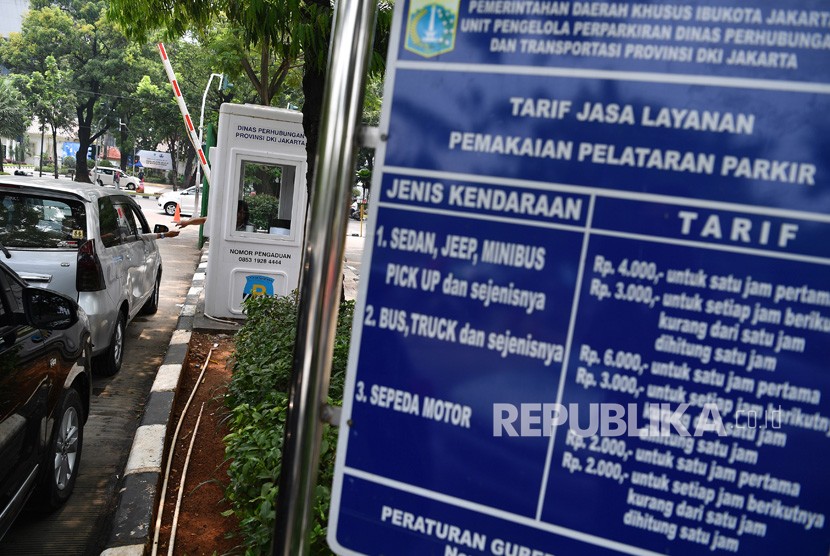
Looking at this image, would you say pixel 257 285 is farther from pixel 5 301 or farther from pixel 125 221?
pixel 5 301

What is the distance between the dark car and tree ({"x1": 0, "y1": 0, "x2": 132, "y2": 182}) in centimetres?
4470

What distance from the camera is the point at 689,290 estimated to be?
4.16 feet

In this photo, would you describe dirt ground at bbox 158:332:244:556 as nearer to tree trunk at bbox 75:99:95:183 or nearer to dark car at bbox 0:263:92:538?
dark car at bbox 0:263:92:538

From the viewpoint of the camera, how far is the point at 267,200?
9125 millimetres

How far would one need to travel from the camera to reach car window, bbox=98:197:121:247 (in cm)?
685

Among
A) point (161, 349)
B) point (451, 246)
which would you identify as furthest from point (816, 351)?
point (161, 349)

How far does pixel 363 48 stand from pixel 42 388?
10.7ft

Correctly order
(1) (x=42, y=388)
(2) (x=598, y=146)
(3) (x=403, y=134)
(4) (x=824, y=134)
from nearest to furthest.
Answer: (4) (x=824, y=134) → (2) (x=598, y=146) → (3) (x=403, y=134) → (1) (x=42, y=388)

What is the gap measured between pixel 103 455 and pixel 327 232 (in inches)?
184

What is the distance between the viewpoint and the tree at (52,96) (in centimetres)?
4619

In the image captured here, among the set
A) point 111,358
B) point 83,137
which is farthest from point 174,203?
point 111,358

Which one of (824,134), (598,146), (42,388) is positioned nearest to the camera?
(824,134)

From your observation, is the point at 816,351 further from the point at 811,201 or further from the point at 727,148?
the point at 727,148

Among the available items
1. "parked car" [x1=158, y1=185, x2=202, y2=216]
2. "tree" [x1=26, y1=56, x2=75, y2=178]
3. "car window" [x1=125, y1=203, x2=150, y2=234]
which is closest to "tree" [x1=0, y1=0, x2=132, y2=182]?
"tree" [x1=26, y1=56, x2=75, y2=178]
